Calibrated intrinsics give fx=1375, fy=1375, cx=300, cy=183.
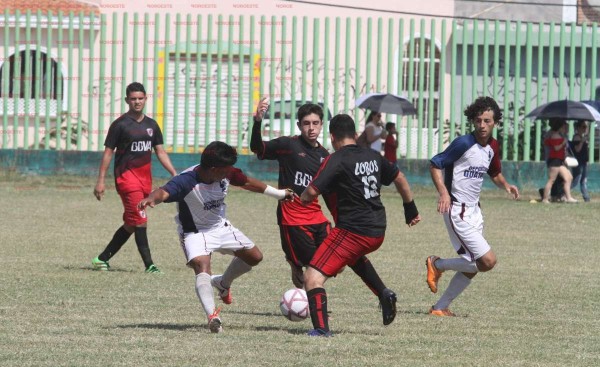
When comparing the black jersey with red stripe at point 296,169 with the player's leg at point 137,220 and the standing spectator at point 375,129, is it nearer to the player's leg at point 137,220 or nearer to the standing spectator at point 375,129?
the player's leg at point 137,220

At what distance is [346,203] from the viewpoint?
911cm

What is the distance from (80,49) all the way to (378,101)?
6007mm

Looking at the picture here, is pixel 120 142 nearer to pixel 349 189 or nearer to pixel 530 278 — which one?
pixel 530 278

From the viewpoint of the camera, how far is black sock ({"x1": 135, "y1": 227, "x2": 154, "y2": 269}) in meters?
13.3

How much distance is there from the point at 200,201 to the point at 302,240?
99cm

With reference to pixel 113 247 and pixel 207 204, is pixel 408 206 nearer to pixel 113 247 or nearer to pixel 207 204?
pixel 207 204

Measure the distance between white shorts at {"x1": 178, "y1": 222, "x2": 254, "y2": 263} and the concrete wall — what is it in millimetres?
16297

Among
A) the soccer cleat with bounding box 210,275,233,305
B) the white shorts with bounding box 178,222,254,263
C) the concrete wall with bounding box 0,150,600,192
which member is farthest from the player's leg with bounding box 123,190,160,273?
the concrete wall with bounding box 0,150,600,192

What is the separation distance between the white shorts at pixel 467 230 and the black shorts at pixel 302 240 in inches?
39.0

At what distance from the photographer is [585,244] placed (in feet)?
56.7

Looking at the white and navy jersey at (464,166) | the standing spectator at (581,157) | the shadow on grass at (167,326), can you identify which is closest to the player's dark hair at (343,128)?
the white and navy jersey at (464,166)

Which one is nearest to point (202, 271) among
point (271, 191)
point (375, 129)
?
point (271, 191)

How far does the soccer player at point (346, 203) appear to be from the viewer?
896cm

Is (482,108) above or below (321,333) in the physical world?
above
